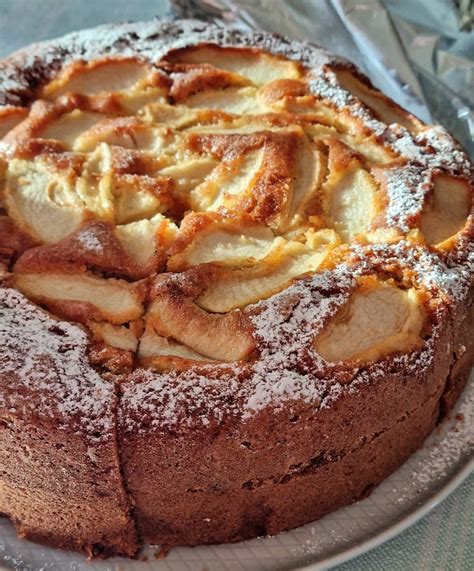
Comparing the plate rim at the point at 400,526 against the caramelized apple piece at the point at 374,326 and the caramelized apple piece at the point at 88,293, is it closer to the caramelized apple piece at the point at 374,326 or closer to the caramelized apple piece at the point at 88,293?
the caramelized apple piece at the point at 374,326

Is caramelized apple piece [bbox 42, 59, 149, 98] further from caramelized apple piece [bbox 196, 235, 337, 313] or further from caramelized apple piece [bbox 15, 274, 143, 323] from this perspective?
caramelized apple piece [bbox 196, 235, 337, 313]

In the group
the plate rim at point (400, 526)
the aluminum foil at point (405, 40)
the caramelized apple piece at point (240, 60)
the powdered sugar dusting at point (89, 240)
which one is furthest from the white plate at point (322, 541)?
the aluminum foil at point (405, 40)

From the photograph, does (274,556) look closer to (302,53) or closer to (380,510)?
(380,510)

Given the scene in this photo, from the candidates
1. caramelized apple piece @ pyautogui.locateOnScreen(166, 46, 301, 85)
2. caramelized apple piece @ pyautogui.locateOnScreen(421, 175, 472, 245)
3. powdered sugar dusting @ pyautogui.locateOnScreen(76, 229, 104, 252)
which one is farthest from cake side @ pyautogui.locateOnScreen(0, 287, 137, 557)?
caramelized apple piece @ pyautogui.locateOnScreen(166, 46, 301, 85)

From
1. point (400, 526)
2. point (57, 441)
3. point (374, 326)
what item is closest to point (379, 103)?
point (374, 326)

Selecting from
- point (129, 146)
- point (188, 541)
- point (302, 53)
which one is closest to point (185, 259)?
point (129, 146)

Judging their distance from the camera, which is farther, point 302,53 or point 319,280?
point 302,53
